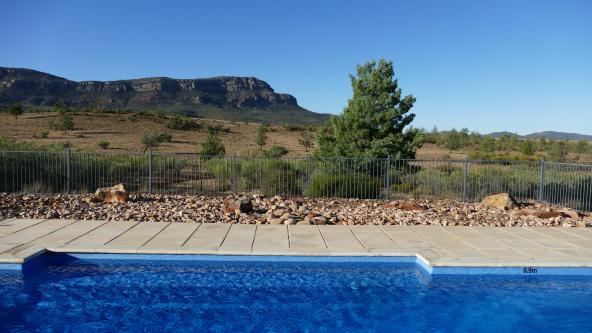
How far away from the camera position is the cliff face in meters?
65.4

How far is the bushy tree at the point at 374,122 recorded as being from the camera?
16.8 meters

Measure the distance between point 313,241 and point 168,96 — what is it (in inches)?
2930

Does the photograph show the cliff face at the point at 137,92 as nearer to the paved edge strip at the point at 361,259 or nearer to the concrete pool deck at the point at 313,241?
the concrete pool deck at the point at 313,241

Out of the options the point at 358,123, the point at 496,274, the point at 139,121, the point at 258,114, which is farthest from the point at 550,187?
the point at 258,114

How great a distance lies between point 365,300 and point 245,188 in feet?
31.2

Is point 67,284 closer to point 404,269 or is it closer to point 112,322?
point 112,322

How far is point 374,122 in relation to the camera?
56.0 ft

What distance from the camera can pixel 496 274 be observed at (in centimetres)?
662

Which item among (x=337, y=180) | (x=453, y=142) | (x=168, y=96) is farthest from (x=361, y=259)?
(x=168, y=96)

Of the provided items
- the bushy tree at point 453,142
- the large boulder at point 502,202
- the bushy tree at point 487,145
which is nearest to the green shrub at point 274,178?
the large boulder at point 502,202

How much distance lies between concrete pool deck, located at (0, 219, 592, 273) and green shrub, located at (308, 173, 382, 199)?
4495mm

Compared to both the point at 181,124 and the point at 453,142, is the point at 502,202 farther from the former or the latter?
the point at 181,124

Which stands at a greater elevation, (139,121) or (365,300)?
(139,121)

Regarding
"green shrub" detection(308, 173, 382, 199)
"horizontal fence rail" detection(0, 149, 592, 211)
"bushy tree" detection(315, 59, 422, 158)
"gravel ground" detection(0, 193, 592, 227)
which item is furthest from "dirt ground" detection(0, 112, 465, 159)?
"gravel ground" detection(0, 193, 592, 227)
